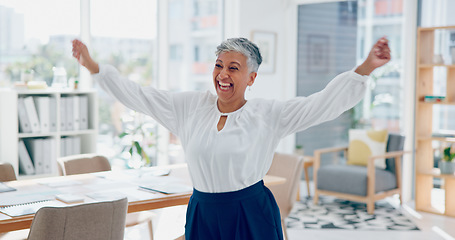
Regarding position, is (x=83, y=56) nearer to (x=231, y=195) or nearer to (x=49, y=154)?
(x=231, y=195)

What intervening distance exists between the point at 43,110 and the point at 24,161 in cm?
46

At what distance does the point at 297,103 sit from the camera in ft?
6.66

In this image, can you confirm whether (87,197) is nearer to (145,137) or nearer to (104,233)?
(104,233)

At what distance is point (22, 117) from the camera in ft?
15.6

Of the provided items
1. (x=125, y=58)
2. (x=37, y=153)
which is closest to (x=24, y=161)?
(x=37, y=153)

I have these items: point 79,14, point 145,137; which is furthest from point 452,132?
point 79,14

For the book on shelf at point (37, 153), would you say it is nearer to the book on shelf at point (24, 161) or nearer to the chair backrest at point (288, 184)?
the book on shelf at point (24, 161)

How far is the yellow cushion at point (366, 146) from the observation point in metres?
6.04

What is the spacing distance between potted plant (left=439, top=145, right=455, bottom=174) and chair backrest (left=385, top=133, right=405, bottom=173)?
0.47 meters

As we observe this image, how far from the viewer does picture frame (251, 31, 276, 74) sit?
273 inches

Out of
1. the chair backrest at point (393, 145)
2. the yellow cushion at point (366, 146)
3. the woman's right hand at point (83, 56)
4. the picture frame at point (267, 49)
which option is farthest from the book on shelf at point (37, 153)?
the chair backrest at point (393, 145)

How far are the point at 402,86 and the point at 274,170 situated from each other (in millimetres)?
2884

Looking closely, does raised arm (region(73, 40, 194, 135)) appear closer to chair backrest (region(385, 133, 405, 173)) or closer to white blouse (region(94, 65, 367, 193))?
white blouse (region(94, 65, 367, 193))

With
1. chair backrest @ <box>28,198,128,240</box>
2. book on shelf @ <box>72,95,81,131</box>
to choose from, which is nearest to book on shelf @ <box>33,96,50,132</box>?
book on shelf @ <box>72,95,81,131</box>
